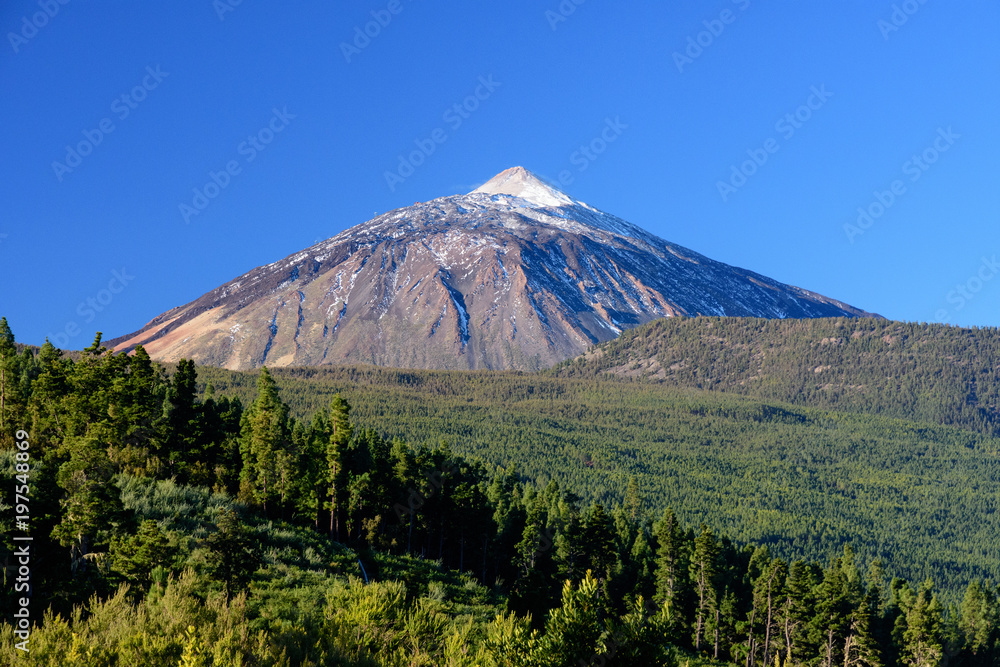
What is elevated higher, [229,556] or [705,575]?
[229,556]

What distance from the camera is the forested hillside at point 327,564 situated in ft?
77.1

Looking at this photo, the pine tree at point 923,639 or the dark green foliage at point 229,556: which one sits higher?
the dark green foliage at point 229,556

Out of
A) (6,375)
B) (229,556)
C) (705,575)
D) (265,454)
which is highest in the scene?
(6,375)

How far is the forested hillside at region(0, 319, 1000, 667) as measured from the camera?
23.5 m

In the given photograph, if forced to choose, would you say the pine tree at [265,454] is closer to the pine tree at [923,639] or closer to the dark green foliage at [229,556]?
the dark green foliage at [229,556]

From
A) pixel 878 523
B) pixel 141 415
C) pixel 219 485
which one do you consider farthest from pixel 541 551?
pixel 878 523

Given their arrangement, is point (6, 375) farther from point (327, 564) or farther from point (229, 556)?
point (229, 556)

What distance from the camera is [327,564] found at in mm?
45844

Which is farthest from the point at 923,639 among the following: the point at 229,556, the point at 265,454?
the point at 229,556

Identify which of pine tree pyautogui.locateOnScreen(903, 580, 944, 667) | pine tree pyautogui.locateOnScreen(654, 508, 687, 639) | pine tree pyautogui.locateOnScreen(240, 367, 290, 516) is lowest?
pine tree pyautogui.locateOnScreen(903, 580, 944, 667)

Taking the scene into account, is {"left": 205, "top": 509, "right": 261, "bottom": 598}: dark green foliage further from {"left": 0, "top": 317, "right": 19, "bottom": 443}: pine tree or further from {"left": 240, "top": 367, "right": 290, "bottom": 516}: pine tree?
{"left": 0, "top": 317, "right": 19, "bottom": 443}: pine tree

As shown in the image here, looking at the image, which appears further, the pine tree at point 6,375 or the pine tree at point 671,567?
the pine tree at point 671,567

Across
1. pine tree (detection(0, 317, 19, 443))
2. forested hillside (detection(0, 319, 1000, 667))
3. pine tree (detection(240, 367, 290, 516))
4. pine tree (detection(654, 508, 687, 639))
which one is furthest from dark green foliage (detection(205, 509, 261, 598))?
pine tree (detection(654, 508, 687, 639))

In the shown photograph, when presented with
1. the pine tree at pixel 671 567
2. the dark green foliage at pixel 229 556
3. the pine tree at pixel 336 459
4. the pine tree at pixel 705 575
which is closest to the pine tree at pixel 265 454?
the pine tree at pixel 336 459
